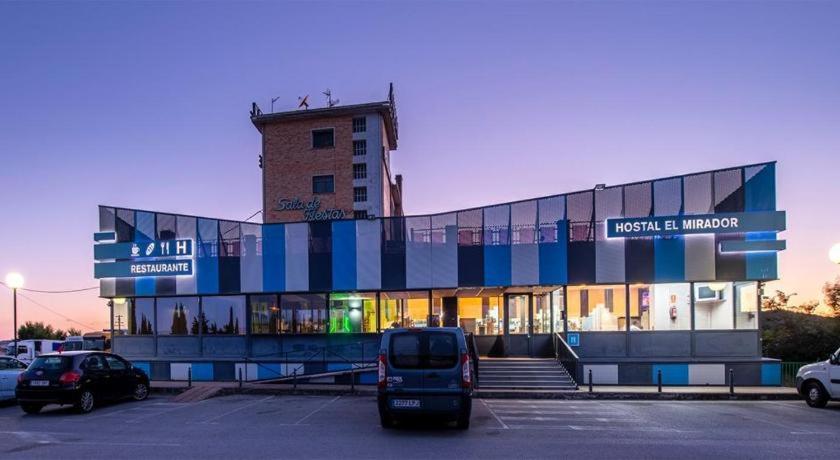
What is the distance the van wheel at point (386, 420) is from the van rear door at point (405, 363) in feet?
1.82

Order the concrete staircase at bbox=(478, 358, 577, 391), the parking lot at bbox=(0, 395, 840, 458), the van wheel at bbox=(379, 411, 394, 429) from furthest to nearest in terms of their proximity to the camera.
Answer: the concrete staircase at bbox=(478, 358, 577, 391)
the van wheel at bbox=(379, 411, 394, 429)
the parking lot at bbox=(0, 395, 840, 458)

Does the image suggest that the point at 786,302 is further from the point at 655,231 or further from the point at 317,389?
the point at 317,389

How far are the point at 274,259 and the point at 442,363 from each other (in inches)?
483

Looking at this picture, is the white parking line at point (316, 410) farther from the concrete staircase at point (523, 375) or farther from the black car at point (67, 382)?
the black car at point (67, 382)

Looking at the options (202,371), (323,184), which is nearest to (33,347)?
(323,184)

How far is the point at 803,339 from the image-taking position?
2588 centimetres

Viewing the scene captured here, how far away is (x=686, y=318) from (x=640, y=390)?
3.89 m

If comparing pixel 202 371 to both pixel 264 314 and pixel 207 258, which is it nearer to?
pixel 264 314

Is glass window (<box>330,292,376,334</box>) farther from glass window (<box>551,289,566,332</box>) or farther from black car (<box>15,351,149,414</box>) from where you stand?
black car (<box>15,351,149,414</box>)

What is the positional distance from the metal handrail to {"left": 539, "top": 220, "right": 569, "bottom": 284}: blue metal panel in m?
2.03

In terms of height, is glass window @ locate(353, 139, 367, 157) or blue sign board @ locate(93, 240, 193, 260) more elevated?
glass window @ locate(353, 139, 367, 157)

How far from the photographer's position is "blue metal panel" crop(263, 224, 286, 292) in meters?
21.2

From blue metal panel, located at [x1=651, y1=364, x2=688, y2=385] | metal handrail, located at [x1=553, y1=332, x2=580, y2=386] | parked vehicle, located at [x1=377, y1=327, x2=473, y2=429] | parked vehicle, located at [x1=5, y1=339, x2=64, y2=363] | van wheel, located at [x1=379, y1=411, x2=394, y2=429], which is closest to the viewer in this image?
parked vehicle, located at [x1=377, y1=327, x2=473, y2=429]

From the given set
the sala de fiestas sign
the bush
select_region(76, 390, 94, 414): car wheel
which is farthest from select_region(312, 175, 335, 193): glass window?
select_region(76, 390, 94, 414): car wheel
